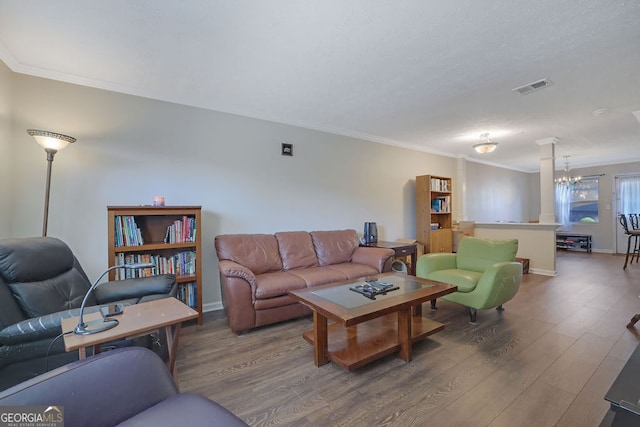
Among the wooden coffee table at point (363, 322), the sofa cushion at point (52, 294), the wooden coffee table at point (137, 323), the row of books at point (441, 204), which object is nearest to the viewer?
the wooden coffee table at point (137, 323)

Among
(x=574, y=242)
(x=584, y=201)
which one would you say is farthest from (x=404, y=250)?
(x=584, y=201)

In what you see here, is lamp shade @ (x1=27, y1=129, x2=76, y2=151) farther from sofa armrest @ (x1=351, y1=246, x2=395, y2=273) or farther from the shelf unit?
the shelf unit

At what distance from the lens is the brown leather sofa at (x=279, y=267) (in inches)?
98.5

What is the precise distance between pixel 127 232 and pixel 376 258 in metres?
2.74

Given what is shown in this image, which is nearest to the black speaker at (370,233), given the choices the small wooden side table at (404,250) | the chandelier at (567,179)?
the small wooden side table at (404,250)

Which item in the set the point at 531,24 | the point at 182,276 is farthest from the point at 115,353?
the point at 531,24

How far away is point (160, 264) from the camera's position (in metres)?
2.75

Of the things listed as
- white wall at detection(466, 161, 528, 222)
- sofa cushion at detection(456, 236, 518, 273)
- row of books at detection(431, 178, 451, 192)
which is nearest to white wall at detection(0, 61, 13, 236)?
sofa cushion at detection(456, 236, 518, 273)

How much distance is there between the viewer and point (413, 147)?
17.2 feet

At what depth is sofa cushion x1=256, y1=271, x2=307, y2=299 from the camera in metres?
2.54

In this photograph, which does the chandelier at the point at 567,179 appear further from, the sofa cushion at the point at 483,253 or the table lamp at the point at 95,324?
the table lamp at the point at 95,324

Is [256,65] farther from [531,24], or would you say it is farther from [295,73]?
[531,24]

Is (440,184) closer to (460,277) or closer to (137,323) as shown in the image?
(460,277)

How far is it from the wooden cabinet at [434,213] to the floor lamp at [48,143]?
490cm
